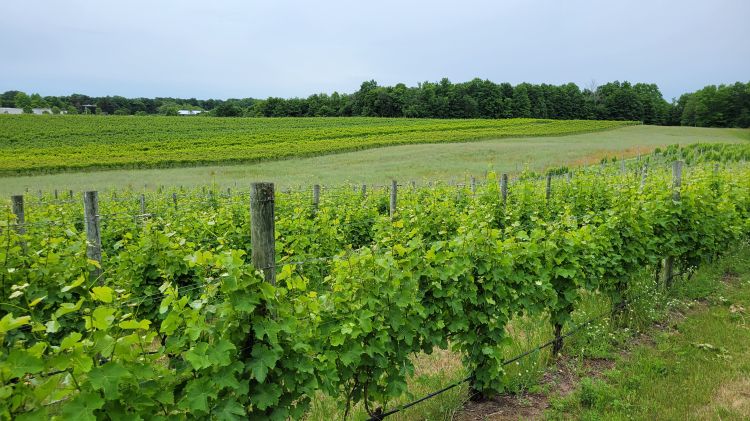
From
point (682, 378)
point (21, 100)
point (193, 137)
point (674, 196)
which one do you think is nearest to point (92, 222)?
point (682, 378)

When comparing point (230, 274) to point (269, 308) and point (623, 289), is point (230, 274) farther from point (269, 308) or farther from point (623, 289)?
point (623, 289)

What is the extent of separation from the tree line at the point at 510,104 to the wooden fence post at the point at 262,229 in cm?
8739

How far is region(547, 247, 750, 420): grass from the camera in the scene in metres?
4.29

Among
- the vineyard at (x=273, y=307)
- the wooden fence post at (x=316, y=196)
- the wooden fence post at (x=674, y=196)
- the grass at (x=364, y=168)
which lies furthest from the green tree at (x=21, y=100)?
the wooden fence post at (x=674, y=196)

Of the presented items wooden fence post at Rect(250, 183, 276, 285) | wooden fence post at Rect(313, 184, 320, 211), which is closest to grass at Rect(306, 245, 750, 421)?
wooden fence post at Rect(250, 183, 276, 285)

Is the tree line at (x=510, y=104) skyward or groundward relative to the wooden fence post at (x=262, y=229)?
skyward

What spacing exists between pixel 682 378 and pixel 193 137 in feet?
181

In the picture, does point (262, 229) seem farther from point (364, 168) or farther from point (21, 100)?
point (21, 100)

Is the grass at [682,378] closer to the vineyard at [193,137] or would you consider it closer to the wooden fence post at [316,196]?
the wooden fence post at [316,196]

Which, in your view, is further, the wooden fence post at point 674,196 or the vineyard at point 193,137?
the vineyard at point 193,137

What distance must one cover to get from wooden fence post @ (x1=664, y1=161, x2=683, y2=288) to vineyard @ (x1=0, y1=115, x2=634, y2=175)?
34.5m

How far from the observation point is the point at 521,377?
4941 millimetres

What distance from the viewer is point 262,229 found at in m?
3.22

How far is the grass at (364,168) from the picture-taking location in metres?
28.8
